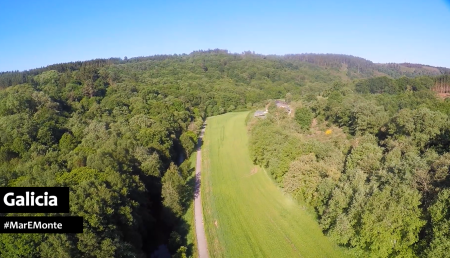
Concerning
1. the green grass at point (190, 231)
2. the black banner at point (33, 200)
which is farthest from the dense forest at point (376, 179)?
the black banner at point (33, 200)

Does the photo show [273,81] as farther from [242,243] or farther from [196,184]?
[242,243]

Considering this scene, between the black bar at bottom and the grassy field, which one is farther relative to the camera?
the grassy field

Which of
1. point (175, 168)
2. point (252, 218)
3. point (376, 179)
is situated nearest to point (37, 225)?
point (252, 218)

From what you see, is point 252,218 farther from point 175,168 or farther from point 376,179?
point 175,168

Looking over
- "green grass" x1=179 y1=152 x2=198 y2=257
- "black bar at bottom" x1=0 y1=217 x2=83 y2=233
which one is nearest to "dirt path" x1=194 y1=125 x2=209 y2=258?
"green grass" x1=179 y1=152 x2=198 y2=257

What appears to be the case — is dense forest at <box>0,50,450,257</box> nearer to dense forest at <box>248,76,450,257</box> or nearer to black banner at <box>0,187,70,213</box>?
dense forest at <box>248,76,450,257</box>

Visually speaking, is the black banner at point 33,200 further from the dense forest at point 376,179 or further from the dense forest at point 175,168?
the dense forest at point 376,179
